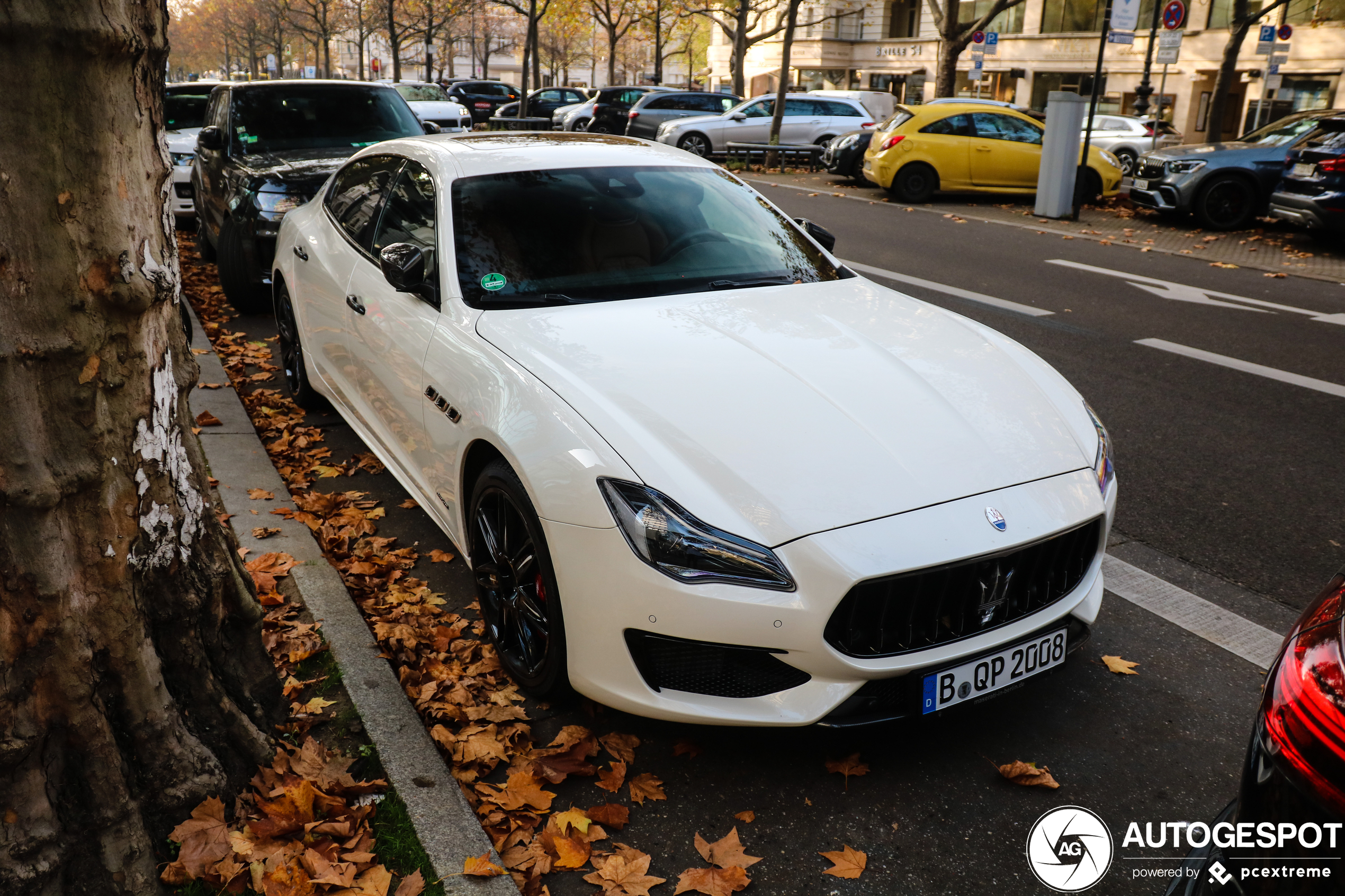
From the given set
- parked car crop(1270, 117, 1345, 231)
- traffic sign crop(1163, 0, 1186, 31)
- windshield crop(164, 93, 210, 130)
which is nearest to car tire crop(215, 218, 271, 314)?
windshield crop(164, 93, 210, 130)

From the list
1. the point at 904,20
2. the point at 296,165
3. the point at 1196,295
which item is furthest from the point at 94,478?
the point at 904,20

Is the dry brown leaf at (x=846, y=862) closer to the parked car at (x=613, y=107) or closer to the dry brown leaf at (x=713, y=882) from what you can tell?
the dry brown leaf at (x=713, y=882)

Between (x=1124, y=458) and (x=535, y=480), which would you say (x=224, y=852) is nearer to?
(x=535, y=480)

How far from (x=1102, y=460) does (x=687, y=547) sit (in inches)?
56.3

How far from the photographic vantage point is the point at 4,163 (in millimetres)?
2125

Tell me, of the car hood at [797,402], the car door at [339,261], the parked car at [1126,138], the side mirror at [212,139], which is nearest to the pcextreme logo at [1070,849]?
the car hood at [797,402]

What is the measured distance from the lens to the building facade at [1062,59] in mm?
37406

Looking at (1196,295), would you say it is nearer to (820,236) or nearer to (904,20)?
(820,236)

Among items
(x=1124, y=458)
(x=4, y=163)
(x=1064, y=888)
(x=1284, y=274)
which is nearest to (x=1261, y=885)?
(x=1064, y=888)

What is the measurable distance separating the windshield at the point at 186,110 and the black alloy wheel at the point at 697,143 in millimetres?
12409

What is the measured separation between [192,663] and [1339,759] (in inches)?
95.5

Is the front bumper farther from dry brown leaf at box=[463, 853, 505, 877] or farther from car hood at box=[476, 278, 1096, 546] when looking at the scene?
dry brown leaf at box=[463, 853, 505, 877]

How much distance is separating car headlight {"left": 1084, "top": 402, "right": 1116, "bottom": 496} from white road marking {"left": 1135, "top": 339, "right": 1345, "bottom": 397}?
4.24 metres

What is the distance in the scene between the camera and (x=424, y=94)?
1097 inches
